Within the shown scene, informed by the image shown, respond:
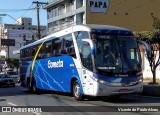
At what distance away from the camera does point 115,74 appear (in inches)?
627

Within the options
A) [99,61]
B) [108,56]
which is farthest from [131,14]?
[99,61]

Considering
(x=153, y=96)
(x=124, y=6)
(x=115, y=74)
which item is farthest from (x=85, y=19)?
(x=115, y=74)

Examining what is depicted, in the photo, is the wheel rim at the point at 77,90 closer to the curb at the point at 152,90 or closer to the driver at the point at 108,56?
the driver at the point at 108,56

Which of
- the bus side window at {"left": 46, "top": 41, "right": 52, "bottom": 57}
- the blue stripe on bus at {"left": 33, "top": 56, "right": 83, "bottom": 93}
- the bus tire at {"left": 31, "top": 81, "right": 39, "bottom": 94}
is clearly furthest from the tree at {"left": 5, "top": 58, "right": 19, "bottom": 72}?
the bus side window at {"left": 46, "top": 41, "right": 52, "bottom": 57}

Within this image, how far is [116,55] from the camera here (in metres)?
16.3

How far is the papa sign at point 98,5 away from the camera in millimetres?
59856

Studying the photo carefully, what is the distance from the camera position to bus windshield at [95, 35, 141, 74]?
1602 centimetres

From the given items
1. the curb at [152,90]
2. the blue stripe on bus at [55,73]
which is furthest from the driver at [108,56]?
the curb at [152,90]

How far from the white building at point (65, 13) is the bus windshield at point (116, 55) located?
43.7 m

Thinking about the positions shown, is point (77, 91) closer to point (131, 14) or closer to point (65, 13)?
point (131, 14)

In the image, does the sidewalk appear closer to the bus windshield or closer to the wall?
the bus windshield

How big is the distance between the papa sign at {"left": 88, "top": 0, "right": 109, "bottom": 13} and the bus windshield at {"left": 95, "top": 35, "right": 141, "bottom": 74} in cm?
4352

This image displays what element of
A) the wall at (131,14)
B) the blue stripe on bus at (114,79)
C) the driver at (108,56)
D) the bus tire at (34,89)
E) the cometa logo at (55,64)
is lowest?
the bus tire at (34,89)

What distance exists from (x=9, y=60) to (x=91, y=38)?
81606 mm
